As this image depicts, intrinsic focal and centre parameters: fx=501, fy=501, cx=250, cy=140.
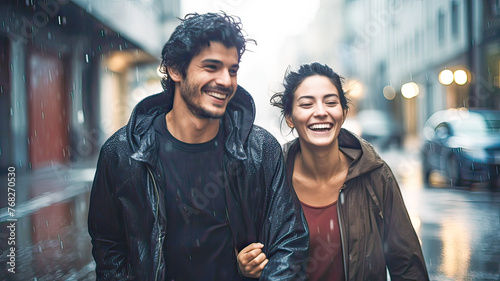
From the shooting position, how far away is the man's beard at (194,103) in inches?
98.6

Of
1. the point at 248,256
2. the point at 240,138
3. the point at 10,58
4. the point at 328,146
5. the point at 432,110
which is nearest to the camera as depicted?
the point at 248,256

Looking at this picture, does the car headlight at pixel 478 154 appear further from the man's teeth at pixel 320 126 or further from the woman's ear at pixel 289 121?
the man's teeth at pixel 320 126

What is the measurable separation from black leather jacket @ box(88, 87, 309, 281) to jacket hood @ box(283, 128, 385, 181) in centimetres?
62

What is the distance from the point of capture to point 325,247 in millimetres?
2992

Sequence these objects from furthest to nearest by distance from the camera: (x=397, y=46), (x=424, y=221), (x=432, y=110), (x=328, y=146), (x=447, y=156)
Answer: (x=397, y=46), (x=432, y=110), (x=447, y=156), (x=424, y=221), (x=328, y=146)

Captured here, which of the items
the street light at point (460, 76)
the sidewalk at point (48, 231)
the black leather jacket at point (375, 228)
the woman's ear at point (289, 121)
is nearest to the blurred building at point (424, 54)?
the street light at point (460, 76)

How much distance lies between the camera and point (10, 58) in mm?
13852

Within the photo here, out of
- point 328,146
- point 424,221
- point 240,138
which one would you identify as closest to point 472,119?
point 424,221

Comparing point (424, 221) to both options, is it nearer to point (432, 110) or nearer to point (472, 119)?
point (472, 119)

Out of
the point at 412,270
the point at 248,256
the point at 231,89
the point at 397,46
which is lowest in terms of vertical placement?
the point at 412,270

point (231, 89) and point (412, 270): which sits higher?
point (231, 89)

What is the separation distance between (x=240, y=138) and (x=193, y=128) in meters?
0.25

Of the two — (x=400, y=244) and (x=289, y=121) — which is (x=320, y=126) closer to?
(x=289, y=121)

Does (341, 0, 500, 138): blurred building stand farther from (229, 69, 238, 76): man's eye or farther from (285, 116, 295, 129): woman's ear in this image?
(229, 69, 238, 76): man's eye
